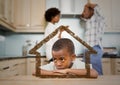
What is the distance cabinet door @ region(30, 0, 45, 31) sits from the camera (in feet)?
11.0

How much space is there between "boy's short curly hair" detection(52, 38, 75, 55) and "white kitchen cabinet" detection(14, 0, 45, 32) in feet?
8.34

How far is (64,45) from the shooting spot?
0.82 metres

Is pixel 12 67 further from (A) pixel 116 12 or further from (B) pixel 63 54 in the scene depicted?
(A) pixel 116 12

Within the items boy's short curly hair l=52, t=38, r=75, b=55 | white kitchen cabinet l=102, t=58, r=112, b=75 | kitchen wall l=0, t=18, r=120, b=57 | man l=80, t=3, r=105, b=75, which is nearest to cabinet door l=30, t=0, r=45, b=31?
kitchen wall l=0, t=18, r=120, b=57

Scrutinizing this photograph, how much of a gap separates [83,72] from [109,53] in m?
2.46

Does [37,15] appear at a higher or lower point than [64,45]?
higher

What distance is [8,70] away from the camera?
224 centimetres

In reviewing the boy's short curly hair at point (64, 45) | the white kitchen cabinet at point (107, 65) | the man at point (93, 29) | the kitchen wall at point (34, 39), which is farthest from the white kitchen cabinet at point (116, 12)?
the boy's short curly hair at point (64, 45)

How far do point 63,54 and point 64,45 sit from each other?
4 centimetres

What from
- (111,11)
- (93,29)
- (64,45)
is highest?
(111,11)

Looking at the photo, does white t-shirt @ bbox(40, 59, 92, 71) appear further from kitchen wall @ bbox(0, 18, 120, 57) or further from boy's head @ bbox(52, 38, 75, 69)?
kitchen wall @ bbox(0, 18, 120, 57)

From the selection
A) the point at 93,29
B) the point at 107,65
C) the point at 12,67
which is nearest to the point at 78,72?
the point at 93,29

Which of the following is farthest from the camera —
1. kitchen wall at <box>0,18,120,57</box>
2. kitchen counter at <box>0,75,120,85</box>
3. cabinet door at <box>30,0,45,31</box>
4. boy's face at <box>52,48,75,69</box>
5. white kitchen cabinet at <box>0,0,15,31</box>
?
kitchen wall at <box>0,18,120,57</box>

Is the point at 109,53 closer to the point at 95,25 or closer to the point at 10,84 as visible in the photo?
the point at 95,25
